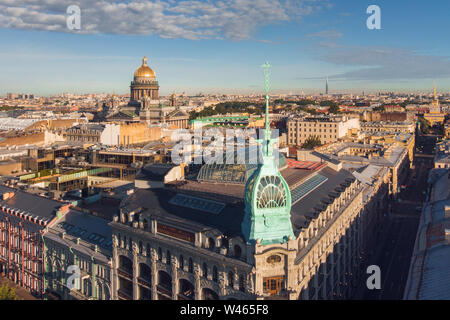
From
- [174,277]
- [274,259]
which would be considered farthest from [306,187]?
[174,277]

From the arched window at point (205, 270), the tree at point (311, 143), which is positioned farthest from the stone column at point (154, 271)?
the tree at point (311, 143)

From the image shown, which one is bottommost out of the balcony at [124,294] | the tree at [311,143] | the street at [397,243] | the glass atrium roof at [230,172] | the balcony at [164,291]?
the street at [397,243]

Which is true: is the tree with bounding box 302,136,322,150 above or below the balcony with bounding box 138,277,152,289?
above

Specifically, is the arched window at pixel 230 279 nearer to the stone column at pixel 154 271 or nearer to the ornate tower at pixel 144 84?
the stone column at pixel 154 271

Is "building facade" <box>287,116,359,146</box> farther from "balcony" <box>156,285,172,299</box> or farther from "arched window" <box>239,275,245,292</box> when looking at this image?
"arched window" <box>239,275,245,292</box>

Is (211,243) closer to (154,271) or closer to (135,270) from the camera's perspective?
(154,271)

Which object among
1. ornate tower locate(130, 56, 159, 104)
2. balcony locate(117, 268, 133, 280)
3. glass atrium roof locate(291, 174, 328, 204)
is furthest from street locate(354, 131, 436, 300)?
ornate tower locate(130, 56, 159, 104)

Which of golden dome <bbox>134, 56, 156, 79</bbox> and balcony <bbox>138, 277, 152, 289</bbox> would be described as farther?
golden dome <bbox>134, 56, 156, 79</bbox>
